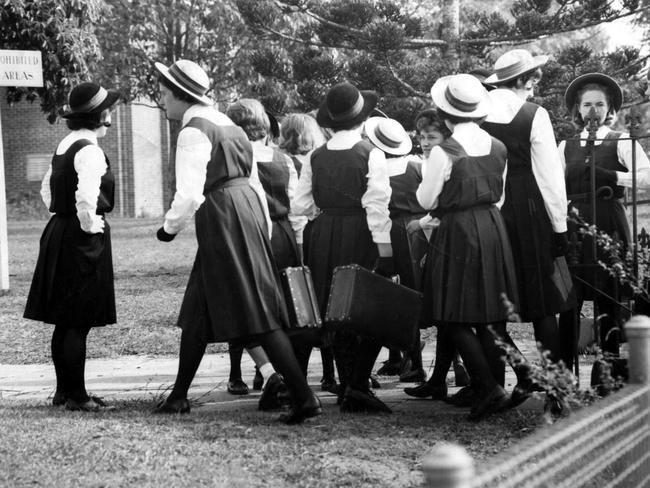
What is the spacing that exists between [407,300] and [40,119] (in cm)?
2964

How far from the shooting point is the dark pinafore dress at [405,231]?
7.26 metres

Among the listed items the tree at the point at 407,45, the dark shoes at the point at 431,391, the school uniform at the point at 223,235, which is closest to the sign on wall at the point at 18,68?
the tree at the point at 407,45

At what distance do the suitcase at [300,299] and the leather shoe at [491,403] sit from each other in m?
1.04

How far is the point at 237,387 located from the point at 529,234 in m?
2.29

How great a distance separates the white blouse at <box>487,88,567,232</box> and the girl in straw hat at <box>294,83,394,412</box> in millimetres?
882

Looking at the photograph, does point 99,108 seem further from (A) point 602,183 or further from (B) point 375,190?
(A) point 602,183

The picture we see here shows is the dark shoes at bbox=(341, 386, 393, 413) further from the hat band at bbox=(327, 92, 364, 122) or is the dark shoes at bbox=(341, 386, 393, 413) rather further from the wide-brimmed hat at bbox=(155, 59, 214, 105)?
the wide-brimmed hat at bbox=(155, 59, 214, 105)

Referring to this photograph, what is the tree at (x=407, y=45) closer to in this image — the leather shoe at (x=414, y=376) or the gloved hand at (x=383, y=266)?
the leather shoe at (x=414, y=376)

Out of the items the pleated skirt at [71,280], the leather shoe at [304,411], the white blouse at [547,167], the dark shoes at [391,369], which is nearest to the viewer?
the leather shoe at [304,411]

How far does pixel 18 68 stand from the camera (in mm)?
11609

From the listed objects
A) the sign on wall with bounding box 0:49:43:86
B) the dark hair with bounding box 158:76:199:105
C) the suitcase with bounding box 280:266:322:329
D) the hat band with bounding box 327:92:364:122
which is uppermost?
the sign on wall with bounding box 0:49:43:86

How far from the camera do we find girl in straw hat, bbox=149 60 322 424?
5691mm

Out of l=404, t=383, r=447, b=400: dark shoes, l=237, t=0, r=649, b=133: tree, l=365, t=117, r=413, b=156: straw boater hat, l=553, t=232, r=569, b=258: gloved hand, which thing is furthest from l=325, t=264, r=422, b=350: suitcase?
l=237, t=0, r=649, b=133: tree

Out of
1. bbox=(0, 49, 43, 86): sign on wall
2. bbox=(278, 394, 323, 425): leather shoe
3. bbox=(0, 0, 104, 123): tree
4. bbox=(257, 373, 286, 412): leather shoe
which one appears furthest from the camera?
bbox=(0, 0, 104, 123): tree
